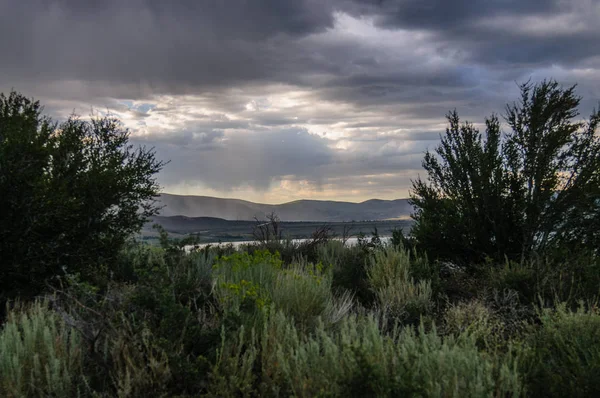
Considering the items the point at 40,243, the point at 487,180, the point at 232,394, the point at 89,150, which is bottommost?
the point at 232,394

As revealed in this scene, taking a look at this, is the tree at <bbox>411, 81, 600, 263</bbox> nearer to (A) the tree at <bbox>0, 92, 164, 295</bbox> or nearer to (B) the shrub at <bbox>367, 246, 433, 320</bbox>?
(B) the shrub at <bbox>367, 246, 433, 320</bbox>

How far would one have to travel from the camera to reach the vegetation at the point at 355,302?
496 centimetres

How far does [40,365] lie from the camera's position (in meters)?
5.39

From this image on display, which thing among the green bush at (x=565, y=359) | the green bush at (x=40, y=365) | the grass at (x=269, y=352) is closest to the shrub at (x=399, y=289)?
the grass at (x=269, y=352)

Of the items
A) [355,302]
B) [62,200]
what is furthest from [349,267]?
[62,200]

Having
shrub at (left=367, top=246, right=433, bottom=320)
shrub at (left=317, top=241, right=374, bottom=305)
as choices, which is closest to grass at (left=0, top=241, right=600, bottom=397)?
shrub at (left=367, top=246, right=433, bottom=320)

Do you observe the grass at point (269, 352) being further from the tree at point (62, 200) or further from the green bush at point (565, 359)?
the tree at point (62, 200)

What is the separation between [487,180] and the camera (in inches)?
519

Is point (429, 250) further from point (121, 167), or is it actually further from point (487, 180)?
point (121, 167)

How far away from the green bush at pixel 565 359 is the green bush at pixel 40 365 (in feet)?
14.2

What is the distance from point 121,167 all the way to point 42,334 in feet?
23.9

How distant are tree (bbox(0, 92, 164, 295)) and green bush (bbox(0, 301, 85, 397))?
263cm

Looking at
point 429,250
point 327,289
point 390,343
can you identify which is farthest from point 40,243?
point 429,250

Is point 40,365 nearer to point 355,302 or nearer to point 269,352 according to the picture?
point 269,352
